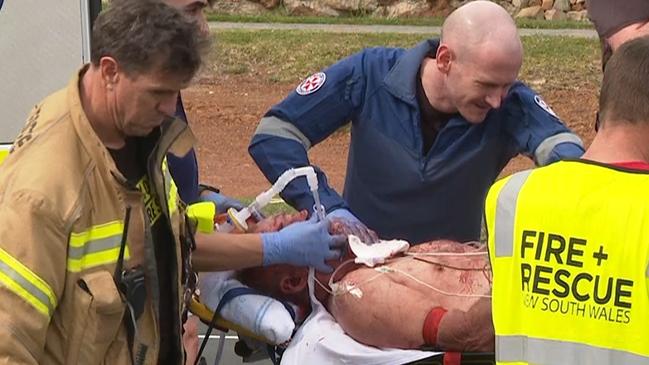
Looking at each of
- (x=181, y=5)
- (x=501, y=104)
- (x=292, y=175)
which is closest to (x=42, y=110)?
(x=181, y=5)

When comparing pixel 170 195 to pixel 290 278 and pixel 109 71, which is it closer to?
pixel 109 71

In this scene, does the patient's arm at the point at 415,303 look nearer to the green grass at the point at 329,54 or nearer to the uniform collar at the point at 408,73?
the uniform collar at the point at 408,73

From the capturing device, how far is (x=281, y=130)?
13.6ft

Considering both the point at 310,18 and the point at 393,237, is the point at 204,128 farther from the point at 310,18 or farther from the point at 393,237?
the point at 393,237

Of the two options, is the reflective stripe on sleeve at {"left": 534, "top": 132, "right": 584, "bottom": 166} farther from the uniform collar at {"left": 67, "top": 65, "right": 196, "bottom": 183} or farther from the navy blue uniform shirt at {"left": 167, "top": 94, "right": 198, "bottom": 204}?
the uniform collar at {"left": 67, "top": 65, "right": 196, "bottom": 183}

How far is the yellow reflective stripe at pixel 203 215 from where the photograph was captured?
3600mm

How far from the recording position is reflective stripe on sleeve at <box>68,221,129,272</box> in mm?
2801

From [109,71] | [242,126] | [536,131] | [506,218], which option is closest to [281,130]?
[536,131]

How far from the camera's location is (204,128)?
12805mm

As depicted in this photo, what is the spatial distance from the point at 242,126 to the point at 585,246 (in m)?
10.4

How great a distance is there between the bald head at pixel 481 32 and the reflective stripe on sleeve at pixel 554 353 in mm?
1332

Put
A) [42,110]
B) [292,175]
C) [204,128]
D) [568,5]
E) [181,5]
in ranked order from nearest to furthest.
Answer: [42,110] → [181,5] → [292,175] → [204,128] → [568,5]

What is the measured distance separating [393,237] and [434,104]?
0.51 meters

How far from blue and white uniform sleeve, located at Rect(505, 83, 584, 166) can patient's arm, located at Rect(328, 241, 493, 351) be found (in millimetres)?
500
